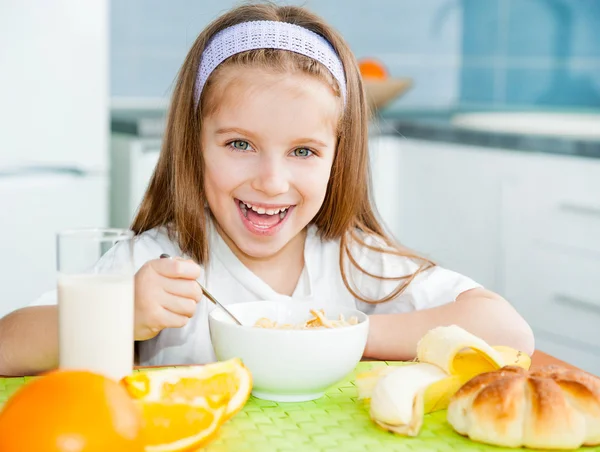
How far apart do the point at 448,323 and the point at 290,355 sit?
0.36 metres

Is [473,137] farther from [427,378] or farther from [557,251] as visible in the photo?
[427,378]

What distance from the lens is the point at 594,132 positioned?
3.05m

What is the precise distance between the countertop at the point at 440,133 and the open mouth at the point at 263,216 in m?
0.81

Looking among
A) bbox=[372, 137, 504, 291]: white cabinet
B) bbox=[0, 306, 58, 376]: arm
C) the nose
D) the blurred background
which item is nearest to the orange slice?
bbox=[0, 306, 58, 376]: arm

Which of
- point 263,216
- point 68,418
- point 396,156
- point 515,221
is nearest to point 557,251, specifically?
point 515,221

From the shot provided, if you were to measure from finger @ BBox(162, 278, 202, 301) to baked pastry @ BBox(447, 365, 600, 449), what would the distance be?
339mm

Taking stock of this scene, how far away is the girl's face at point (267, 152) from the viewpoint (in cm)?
129

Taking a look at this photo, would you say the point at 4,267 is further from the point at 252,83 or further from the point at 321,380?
the point at 321,380

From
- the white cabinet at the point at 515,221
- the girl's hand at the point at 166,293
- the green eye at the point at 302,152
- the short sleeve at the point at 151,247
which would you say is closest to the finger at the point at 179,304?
the girl's hand at the point at 166,293

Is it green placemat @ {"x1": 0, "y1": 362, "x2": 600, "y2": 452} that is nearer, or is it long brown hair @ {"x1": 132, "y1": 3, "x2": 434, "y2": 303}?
green placemat @ {"x1": 0, "y1": 362, "x2": 600, "y2": 452}

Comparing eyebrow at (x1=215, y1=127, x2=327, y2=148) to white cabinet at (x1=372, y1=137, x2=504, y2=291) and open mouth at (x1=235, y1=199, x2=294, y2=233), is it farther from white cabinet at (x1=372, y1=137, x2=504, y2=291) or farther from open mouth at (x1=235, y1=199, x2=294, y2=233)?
white cabinet at (x1=372, y1=137, x2=504, y2=291)

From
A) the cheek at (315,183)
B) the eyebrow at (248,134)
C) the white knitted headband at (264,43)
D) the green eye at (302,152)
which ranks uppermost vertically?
the white knitted headband at (264,43)

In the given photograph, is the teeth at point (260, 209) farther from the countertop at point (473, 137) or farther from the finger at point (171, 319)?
the countertop at point (473, 137)

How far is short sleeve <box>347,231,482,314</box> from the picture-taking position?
4.45ft
